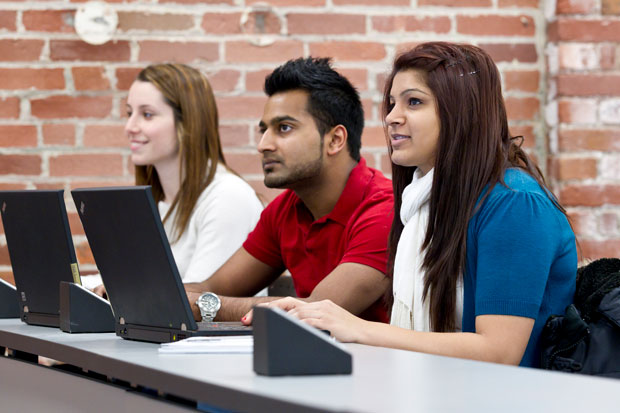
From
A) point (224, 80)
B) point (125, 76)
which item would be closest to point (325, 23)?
point (224, 80)

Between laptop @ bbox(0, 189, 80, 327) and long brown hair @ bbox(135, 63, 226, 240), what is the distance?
94 centimetres

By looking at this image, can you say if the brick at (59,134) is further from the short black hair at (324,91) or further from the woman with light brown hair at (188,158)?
the short black hair at (324,91)

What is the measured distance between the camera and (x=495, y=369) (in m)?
1.23

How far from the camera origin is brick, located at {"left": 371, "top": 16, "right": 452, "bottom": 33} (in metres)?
3.16

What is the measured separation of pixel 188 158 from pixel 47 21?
0.71 meters

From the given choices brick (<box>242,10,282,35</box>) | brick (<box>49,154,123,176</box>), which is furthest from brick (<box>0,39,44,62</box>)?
brick (<box>242,10,282,35</box>)

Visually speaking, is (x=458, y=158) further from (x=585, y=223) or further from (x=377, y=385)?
(x=585, y=223)

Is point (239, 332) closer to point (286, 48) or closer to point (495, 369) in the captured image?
point (495, 369)

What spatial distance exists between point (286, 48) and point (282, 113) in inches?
19.7

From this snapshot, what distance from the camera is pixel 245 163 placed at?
316 cm

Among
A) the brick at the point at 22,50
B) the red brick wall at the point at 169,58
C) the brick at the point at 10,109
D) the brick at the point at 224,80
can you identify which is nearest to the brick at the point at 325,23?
the red brick wall at the point at 169,58

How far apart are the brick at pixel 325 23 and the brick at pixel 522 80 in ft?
1.82

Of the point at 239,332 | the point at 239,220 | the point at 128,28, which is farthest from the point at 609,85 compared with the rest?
the point at 239,332

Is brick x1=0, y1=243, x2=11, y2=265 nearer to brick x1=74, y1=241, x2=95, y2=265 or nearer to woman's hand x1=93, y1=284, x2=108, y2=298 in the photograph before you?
brick x1=74, y1=241, x2=95, y2=265
